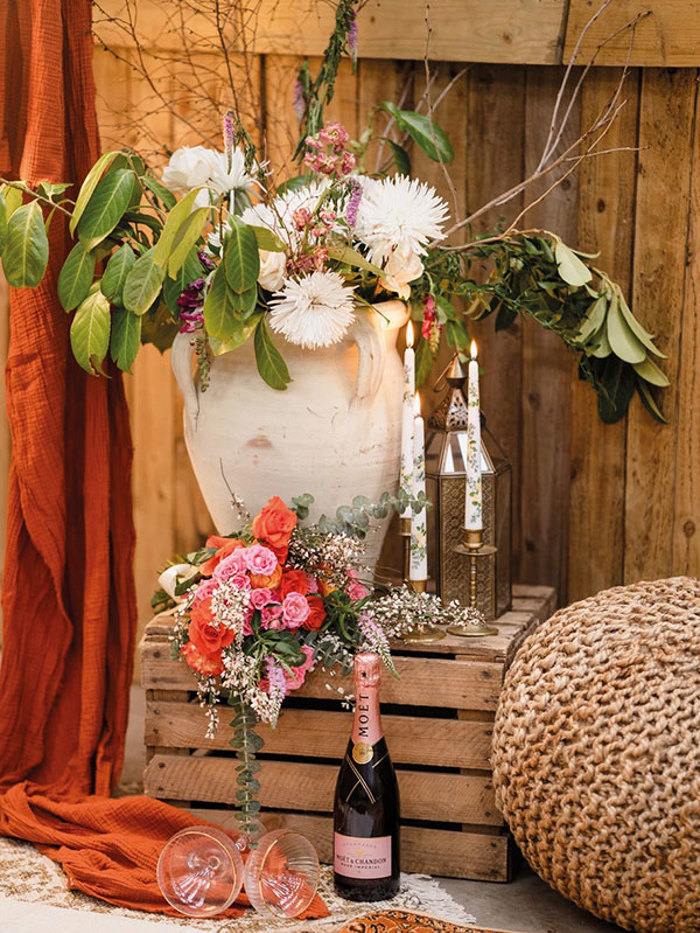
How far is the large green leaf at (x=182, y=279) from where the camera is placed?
5.53 ft

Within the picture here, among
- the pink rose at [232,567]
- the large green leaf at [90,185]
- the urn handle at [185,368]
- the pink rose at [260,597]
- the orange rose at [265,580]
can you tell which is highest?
the large green leaf at [90,185]

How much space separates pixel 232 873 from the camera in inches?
63.5

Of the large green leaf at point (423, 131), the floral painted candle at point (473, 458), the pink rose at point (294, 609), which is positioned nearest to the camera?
the pink rose at point (294, 609)

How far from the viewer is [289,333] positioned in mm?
1664

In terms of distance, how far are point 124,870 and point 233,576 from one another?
0.48 metres

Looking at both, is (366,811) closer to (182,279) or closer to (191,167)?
(182,279)

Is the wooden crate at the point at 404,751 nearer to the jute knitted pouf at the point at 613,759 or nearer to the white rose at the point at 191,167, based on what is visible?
the jute knitted pouf at the point at 613,759

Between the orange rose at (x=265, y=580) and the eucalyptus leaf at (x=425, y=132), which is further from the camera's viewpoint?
the eucalyptus leaf at (x=425, y=132)

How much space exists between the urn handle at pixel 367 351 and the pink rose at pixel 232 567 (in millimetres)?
319

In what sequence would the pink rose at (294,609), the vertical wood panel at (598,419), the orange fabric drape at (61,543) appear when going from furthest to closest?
1. the vertical wood panel at (598,419)
2. the orange fabric drape at (61,543)
3. the pink rose at (294,609)

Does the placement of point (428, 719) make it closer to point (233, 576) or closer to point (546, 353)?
point (233, 576)

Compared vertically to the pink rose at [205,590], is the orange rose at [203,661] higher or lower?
lower

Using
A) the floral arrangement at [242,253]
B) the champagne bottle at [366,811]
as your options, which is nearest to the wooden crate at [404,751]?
the champagne bottle at [366,811]

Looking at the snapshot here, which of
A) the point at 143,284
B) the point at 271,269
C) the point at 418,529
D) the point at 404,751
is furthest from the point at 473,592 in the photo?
the point at 143,284
